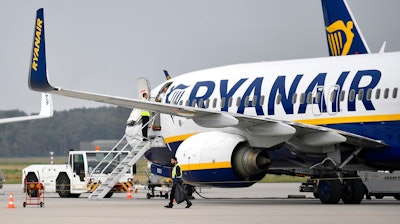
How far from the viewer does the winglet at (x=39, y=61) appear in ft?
97.5

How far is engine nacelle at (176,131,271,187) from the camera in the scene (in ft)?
101

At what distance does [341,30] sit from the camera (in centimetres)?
4672

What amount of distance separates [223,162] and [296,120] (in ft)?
8.37

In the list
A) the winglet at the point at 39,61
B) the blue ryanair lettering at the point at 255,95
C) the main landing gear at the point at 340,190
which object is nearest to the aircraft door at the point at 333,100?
the main landing gear at the point at 340,190

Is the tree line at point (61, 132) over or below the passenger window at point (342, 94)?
over

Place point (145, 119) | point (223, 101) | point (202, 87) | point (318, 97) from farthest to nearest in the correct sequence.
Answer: point (145, 119) < point (202, 87) < point (223, 101) < point (318, 97)

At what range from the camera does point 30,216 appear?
26109 millimetres

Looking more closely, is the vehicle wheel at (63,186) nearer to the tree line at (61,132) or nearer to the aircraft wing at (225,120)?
the aircraft wing at (225,120)

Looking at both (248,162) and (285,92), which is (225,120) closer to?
(248,162)

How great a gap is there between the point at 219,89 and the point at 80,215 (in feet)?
31.0

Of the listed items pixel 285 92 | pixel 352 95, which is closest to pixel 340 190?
pixel 352 95

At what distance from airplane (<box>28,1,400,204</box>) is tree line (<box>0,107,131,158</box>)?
86.6 m

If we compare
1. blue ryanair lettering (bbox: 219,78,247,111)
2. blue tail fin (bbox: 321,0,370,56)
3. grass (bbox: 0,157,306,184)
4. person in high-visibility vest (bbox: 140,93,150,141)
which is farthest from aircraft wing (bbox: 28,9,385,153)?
grass (bbox: 0,157,306,184)

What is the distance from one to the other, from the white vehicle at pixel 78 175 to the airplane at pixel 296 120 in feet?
32.2
